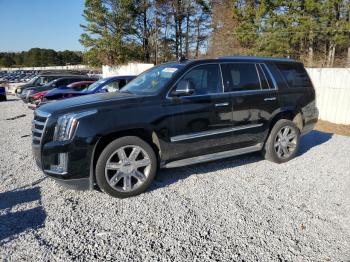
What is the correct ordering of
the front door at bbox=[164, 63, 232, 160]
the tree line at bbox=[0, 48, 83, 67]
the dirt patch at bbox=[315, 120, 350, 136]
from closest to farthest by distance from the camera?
1. the front door at bbox=[164, 63, 232, 160]
2. the dirt patch at bbox=[315, 120, 350, 136]
3. the tree line at bbox=[0, 48, 83, 67]

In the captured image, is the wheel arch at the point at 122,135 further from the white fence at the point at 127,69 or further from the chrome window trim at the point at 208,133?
the white fence at the point at 127,69

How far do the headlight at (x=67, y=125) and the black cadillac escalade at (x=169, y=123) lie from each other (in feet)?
0.04

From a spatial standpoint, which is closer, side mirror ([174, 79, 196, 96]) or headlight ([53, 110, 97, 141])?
headlight ([53, 110, 97, 141])

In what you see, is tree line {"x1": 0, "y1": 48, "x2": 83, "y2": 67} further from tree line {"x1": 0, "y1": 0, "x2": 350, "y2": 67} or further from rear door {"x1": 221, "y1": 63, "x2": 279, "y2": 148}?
rear door {"x1": 221, "y1": 63, "x2": 279, "y2": 148}

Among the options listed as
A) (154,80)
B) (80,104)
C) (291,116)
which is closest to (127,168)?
(80,104)

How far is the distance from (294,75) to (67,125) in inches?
175

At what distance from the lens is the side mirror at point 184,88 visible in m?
4.36

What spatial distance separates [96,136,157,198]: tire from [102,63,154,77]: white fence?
752 inches

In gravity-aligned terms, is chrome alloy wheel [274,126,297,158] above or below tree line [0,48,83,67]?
below

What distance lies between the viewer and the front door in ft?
14.3

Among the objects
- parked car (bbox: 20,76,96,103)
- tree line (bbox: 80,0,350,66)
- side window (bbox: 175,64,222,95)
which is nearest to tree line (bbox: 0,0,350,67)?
tree line (bbox: 80,0,350,66)

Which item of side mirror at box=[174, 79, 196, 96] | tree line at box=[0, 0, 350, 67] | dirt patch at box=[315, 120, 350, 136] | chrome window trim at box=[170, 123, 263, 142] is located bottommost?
dirt patch at box=[315, 120, 350, 136]

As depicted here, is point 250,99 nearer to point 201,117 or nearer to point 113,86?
point 201,117

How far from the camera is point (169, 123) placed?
4.28m
